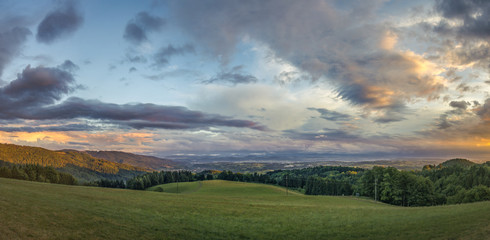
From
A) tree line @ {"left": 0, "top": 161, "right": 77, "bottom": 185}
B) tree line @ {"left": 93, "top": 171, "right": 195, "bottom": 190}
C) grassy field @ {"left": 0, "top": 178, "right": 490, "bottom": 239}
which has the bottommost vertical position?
tree line @ {"left": 93, "top": 171, "right": 195, "bottom": 190}

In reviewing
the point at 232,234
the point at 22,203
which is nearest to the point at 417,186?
the point at 232,234

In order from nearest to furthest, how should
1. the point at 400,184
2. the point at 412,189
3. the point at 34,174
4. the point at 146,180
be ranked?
the point at 412,189
the point at 400,184
the point at 34,174
the point at 146,180

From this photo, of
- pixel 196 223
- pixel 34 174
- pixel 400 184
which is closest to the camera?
pixel 196 223

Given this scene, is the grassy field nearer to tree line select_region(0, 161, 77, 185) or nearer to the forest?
the forest

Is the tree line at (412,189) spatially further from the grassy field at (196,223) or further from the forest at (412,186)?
the grassy field at (196,223)

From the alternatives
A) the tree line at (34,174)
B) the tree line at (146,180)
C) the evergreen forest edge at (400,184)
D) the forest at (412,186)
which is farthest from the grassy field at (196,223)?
the tree line at (146,180)

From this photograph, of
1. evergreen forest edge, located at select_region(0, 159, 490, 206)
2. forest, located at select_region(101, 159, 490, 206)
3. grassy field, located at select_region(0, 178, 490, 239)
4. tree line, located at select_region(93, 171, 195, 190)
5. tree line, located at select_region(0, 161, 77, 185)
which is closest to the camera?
grassy field, located at select_region(0, 178, 490, 239)

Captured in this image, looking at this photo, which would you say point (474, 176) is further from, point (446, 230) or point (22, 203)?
point (22, 203)

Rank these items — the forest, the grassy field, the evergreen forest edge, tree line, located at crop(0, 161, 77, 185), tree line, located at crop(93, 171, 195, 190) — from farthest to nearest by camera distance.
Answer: tree line, located at crop(93, 171, 195, 190), tree line, located at crop(0, 161, 77, 185), the evergreen forest edge, the forest, the grassy field

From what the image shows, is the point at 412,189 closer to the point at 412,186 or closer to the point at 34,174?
the point at 412,186

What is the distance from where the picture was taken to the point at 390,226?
90.4 ft

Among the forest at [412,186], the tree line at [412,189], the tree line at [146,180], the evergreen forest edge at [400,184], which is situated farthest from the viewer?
the tree line at [146,180]

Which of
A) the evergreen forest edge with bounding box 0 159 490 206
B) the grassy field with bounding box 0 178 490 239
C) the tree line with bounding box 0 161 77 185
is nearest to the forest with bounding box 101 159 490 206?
the evergreen forest edge with bounding box 0 159 490 206

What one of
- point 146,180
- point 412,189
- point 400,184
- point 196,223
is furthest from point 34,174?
point 412,189
